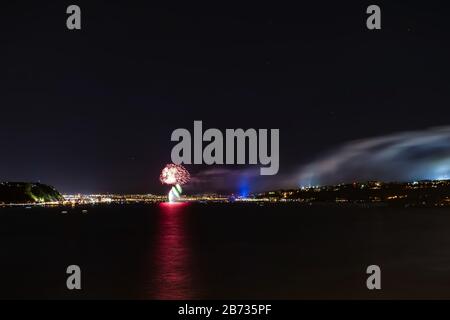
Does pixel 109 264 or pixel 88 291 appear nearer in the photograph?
pixel 88 291

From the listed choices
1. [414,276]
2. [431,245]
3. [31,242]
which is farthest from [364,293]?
[31,242]

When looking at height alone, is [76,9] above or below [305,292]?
above

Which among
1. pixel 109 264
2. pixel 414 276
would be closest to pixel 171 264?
pixel 109 264

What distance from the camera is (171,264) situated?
49406 mm

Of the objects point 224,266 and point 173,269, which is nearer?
point 173,269

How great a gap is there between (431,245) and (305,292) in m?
38.8

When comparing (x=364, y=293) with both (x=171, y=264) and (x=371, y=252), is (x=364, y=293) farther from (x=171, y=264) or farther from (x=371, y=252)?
(x=371, y=252)

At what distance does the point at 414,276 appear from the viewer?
41156mm
